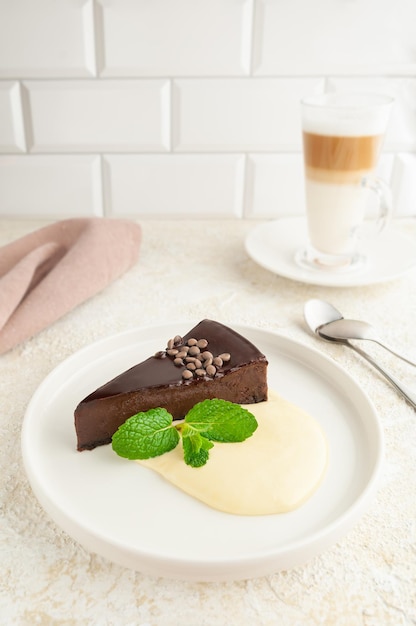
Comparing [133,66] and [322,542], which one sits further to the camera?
[133,66]

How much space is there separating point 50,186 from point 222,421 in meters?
0.84

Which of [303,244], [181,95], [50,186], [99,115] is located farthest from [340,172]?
[50,186]

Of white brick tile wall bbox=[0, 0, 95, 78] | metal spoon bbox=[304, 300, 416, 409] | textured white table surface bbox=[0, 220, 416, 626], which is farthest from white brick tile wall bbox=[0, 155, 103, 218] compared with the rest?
metal spoon bbox=[304, 300, 416, 409]

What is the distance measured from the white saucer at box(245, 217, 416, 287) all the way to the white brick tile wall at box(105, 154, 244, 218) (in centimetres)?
15

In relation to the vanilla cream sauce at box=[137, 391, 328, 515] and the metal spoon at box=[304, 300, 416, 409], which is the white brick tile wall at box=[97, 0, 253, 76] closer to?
the metal spoon at box=[304, 300, 416, 409]

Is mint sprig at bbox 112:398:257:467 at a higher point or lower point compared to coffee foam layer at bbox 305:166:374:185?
lower

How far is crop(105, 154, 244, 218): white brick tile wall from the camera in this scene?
1295mm

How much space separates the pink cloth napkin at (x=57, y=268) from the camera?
2.87 ft

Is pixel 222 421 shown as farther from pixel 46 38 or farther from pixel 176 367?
pixel 46 38

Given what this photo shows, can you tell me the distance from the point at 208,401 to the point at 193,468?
90 mm

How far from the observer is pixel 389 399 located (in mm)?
759

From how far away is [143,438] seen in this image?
0.62 meters

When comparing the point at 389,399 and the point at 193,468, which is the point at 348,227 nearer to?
the point at 389,399

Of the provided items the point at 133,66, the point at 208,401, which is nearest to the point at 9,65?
the point at 133,66
